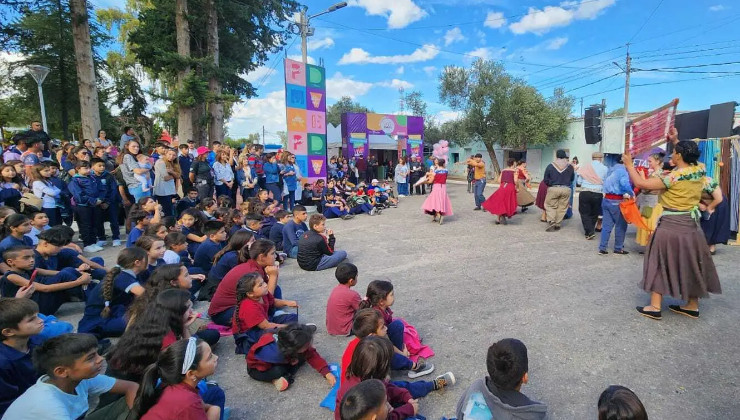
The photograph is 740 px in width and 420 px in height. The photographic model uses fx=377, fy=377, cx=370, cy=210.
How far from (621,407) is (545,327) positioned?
2.35 meters

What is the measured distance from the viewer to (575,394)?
280 cm

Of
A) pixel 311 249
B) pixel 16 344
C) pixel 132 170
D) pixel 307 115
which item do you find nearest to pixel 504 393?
pixel 16 344

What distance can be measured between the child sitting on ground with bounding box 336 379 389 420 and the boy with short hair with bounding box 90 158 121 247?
6844mm

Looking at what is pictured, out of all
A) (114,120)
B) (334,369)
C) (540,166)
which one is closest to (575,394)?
(334,369)

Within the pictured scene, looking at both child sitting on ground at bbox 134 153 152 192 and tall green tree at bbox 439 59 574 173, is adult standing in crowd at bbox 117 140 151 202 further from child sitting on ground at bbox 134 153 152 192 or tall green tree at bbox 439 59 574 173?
tall green tree at bbox 439 59 574 173

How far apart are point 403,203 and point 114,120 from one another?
1817 centimetres

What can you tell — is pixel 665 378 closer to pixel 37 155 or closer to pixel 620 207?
pixel 620 207

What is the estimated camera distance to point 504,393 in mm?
2082

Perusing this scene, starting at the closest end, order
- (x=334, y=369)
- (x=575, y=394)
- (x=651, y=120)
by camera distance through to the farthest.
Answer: (x=575, y=394)
(x=334, y=369)
(x=651, y=120)

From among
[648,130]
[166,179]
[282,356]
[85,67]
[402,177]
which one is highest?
[85,67]

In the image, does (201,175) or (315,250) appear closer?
(315,250)

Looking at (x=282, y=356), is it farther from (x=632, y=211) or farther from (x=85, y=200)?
(x=632, y=211)

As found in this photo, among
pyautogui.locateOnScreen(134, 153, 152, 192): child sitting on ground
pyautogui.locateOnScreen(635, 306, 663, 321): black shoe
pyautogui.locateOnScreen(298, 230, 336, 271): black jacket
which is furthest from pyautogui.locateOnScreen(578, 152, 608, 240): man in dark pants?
pyautogui.locateOnScreen(134, 153, 152, 192): child sitting on ground

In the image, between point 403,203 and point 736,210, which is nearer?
point 736,210
